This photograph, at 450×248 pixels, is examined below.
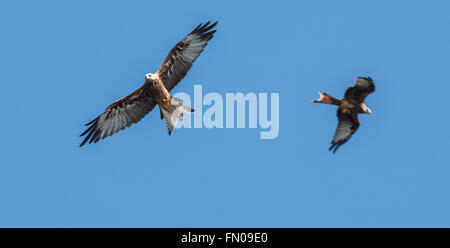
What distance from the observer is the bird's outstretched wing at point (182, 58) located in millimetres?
13148

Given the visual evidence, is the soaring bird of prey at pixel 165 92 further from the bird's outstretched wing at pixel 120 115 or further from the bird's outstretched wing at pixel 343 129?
the bird's outstretched wing at pixel 343 129

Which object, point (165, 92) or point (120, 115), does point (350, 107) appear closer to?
point (165, 92)

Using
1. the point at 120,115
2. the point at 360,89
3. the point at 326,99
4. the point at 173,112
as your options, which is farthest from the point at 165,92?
the point at 360,89

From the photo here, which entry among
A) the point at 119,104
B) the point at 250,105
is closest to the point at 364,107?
the point at 250,105

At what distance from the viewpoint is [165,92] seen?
13.0m

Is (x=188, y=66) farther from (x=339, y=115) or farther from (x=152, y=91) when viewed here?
(x=339, y=115)

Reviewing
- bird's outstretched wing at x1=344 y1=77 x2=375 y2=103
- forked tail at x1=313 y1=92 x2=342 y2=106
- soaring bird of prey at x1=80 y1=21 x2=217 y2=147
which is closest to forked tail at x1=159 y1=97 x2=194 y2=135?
soaring bird of prey at x1=80 y1=21 x2=217 y2=147

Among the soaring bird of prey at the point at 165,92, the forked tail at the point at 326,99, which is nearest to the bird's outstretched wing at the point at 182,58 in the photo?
the soaring bird of prey at the point at 165,92

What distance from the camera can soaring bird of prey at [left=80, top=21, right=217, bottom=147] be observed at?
1306cm

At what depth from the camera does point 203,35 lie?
524 inches

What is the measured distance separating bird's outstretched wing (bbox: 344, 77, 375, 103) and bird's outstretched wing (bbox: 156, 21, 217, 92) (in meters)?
2.81

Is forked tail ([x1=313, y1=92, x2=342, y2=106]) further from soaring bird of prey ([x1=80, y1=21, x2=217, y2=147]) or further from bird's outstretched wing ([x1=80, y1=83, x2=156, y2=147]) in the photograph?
bird's outstretched wing ([x1=80, y1=83, x2=156, y2=147])
